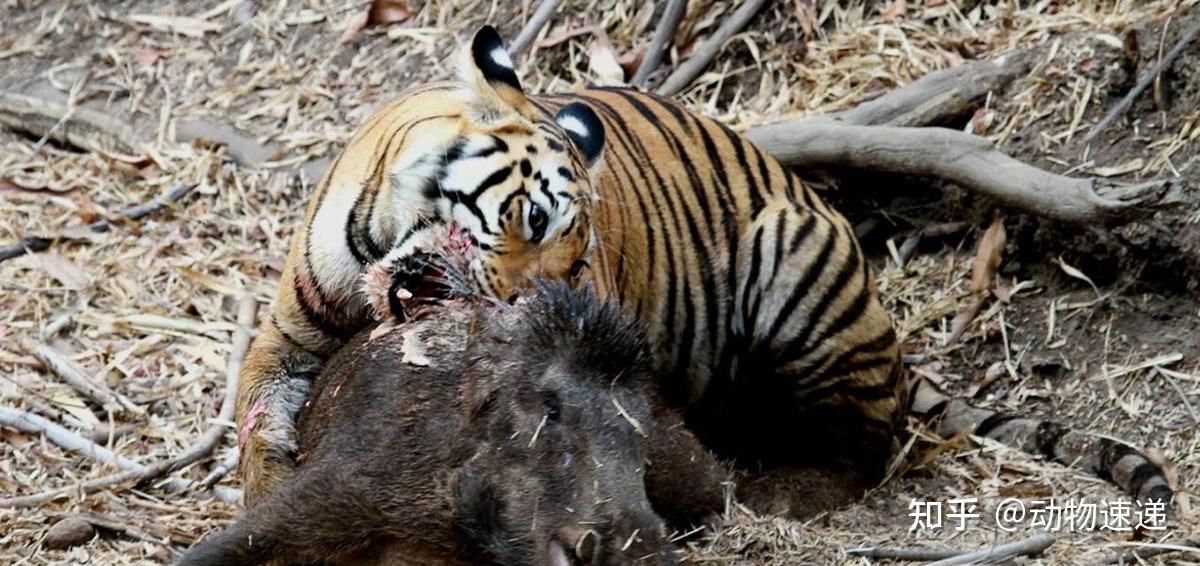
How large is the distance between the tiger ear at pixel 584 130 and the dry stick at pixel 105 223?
256 cm

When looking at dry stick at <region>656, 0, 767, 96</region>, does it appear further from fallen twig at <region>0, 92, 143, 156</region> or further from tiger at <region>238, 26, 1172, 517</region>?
fallen twig at <region>0, 92, 143, 156</region>

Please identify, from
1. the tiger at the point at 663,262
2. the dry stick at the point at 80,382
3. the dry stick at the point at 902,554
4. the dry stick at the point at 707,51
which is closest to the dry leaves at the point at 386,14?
the dry stick at the point at 707,51

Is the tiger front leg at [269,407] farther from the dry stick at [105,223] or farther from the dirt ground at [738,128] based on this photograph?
the dry stick at [105,223]

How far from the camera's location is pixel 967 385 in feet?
17.6

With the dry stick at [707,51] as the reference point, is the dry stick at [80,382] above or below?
below

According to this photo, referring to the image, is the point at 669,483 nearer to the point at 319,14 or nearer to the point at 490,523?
the point at 490,523

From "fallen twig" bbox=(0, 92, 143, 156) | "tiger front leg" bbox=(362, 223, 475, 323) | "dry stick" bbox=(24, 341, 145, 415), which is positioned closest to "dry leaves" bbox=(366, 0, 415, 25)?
"fallen twig" bbox=(0, 92, 143, 156)

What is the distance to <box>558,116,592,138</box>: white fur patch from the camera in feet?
14.1

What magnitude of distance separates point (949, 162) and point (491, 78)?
2.09 metres

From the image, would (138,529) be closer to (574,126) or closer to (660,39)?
(574,126)

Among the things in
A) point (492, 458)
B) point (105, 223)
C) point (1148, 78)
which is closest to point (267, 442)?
point (492, 458)

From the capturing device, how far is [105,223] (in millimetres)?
6172

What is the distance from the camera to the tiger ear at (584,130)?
4277mm

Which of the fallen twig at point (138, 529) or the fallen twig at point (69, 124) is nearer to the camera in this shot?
the fallen twig at point (138, 529)
